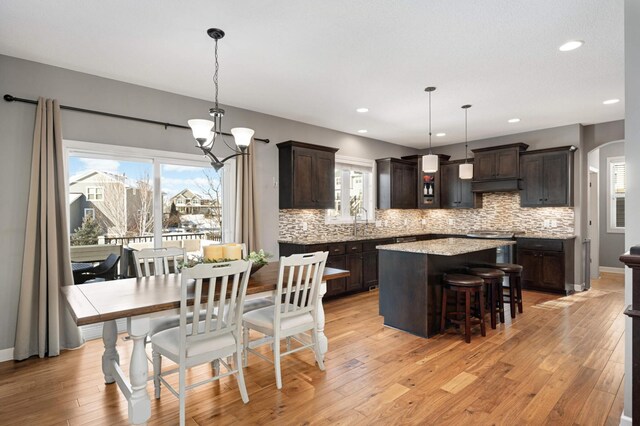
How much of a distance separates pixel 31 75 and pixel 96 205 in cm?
137

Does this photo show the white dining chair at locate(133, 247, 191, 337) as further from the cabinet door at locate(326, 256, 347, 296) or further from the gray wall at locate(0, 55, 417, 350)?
the cabinet door at locate(326, 256, 347, 296)

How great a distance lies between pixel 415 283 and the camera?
152 inches

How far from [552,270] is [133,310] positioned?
6.02 m

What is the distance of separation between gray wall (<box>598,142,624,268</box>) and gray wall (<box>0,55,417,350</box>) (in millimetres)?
7233

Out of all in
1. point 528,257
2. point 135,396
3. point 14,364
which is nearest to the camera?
point 135,396

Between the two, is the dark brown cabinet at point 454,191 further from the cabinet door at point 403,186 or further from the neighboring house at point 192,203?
the neighboring house at point 192,203

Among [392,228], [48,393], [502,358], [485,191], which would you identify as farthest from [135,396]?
[485,191]

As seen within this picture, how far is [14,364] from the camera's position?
127 inches

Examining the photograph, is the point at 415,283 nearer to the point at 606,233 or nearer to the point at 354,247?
the point at 354,247

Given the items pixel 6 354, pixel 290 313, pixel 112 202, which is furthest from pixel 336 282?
pixel 6 354

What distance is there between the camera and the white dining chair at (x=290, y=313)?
8.84 feet

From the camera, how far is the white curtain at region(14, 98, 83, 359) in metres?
3.33

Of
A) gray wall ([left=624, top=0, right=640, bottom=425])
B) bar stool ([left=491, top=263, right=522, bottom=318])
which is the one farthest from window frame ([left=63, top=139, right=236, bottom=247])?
gray wall ([left=624, top=0, right=640, bottom=425])

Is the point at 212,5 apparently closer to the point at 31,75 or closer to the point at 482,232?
the point at 31,75
